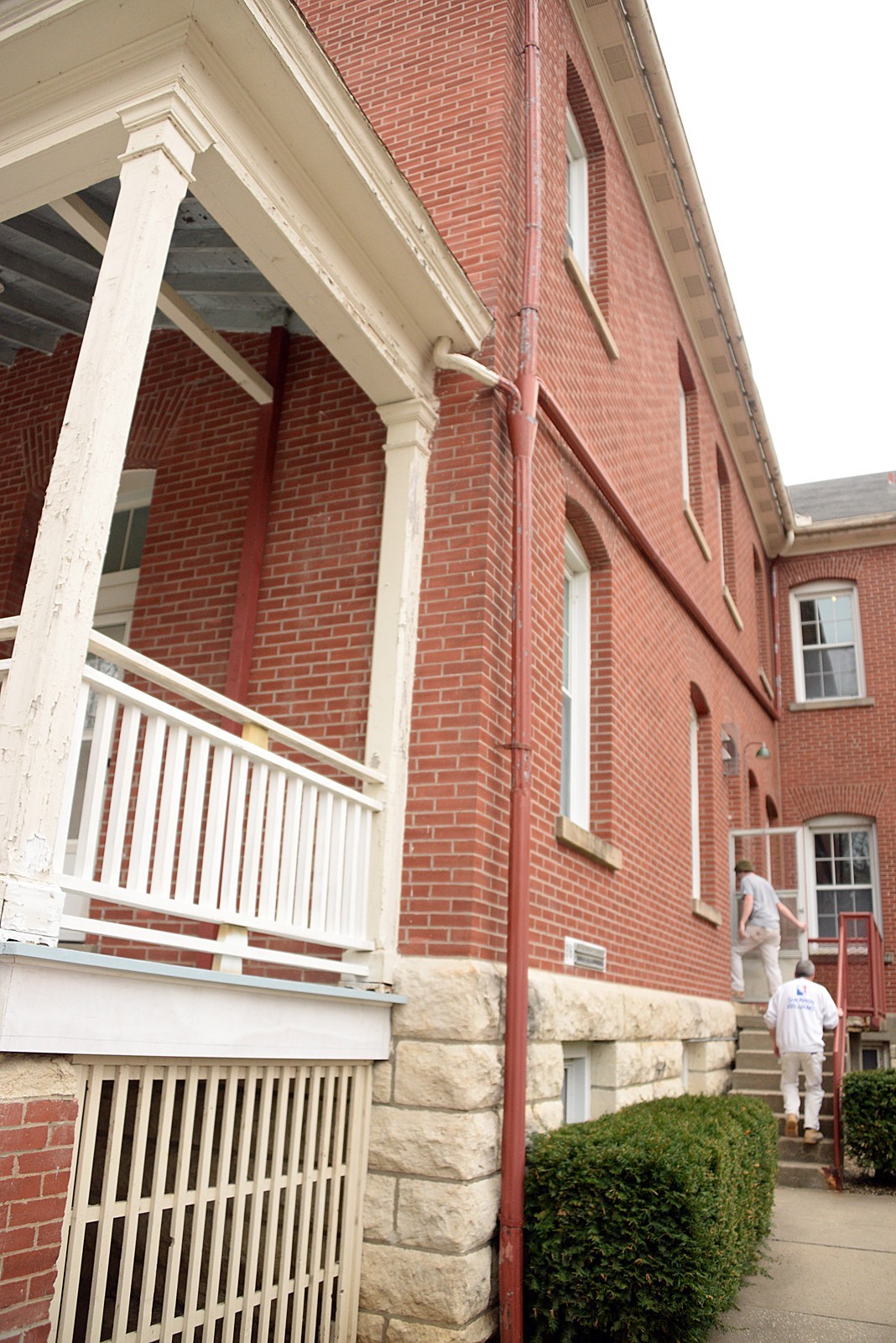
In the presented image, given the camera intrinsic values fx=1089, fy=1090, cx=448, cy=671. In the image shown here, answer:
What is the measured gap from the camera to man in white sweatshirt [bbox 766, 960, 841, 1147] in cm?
923

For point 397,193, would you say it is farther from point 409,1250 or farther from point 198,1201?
point 409,1250

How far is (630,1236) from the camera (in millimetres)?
4617

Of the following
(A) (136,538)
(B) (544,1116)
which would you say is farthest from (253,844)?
(A) (136,538)

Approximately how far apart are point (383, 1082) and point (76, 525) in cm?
301

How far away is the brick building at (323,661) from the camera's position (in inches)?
146

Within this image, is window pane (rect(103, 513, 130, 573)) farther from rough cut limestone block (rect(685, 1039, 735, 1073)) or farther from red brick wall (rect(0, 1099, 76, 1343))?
rough cut limestone block (rect(685, 1039, 735, 1073))

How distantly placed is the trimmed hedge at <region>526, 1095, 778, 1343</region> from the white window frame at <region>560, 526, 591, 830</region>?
100 inches

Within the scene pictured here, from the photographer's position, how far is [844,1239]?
6.84 meters

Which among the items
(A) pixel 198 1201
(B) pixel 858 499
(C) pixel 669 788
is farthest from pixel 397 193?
(B) pixel 858 499

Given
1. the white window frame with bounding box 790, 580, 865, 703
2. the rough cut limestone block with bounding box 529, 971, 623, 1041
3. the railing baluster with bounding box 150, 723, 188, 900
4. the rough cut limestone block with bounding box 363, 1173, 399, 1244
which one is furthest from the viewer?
the white window frame with bounding box 790, 580, 865, 703

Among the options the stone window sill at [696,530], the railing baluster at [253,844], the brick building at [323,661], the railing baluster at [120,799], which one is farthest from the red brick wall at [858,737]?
the railing baluster at [120,799]

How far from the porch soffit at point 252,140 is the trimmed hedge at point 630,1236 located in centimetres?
410

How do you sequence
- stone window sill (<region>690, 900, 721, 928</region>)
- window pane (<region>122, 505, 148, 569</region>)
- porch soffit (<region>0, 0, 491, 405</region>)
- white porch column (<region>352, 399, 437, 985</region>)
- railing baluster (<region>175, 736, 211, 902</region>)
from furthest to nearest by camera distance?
stone window sill (<region>690, 900, 721, 928</region>) < window pane (<region>122, 505, 148, 569</region>) < white porch column (<region>352, 399, 437, 985</region>) < porch soffit (<region>0, 0, 491, 405</region>) < railing baluster (<region>175, 736, 211, 902</region>)

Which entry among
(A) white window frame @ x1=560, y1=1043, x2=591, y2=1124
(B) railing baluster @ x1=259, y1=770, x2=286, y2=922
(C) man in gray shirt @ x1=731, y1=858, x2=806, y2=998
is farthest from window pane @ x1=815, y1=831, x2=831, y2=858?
(B) railing baluster @ x1=259, y1=770, x2=286, y2=922
